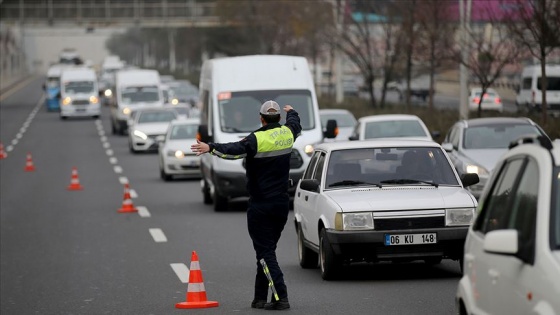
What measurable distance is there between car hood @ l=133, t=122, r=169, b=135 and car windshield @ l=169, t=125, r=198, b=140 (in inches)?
380

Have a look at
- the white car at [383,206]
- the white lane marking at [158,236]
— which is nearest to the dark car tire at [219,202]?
the white lane marking at [158,236]

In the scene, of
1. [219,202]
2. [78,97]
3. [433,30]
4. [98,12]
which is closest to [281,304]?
[219,202]

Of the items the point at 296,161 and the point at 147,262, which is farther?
the point at 296,161

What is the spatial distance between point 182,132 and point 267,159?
2416 cm

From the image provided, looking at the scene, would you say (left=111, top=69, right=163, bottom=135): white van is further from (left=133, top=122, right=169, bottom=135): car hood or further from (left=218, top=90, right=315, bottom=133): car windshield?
(left=218, top=90, right=315, bottom=133): car windshield

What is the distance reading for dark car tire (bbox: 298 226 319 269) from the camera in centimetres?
1522

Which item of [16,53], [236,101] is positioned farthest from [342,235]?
[16,53]

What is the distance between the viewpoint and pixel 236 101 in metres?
24.7

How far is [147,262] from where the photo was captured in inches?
666

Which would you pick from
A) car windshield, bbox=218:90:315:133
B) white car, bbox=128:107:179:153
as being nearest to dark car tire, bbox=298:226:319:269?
car windshield, bbox=218:90:315:133

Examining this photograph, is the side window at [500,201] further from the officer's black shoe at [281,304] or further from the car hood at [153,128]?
the car hood at [153,128]

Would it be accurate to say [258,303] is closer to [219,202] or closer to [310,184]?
[310,184]

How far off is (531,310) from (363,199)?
7279 millimetres

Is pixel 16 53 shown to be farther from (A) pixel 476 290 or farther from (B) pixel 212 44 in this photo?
(A) pixel 476 290
